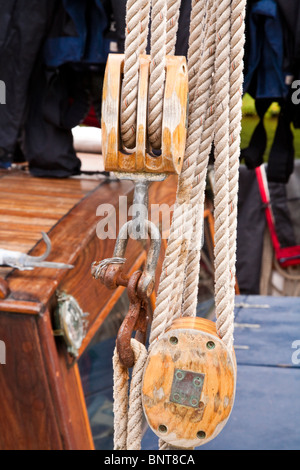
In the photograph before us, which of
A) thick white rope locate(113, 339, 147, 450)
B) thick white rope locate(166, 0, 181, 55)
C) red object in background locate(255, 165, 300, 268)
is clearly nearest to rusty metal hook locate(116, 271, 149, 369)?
thick white rope locate(113, 339, 147, 450)

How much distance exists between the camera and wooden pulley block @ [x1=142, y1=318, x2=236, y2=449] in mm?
585

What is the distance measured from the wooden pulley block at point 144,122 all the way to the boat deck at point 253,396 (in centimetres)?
100

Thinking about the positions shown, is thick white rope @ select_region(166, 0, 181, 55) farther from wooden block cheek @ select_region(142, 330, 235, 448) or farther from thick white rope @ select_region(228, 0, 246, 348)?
wooden block cheek @ select_region(142, 330, 235, 448)

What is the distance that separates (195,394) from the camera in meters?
0.59

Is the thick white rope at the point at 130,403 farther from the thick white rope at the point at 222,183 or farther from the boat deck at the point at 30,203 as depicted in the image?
the boat deck at the point at 30,203

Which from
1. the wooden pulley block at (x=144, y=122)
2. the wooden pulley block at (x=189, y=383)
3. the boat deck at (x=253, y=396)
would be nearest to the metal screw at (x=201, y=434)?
the wooden pulley block at (x=189, y=383)

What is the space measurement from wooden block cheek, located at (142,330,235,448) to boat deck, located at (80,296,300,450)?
824 millimetres

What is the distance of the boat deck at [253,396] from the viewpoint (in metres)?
1.39

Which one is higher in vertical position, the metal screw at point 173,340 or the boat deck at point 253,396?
the metal screw at point 173,340

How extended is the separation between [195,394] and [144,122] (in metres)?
0.31

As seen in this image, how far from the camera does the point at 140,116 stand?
0.54 meters

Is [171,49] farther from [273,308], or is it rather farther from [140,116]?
[273,308]

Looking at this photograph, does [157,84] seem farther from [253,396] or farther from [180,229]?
[253,396]

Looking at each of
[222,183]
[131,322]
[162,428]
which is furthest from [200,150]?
[162,428]
